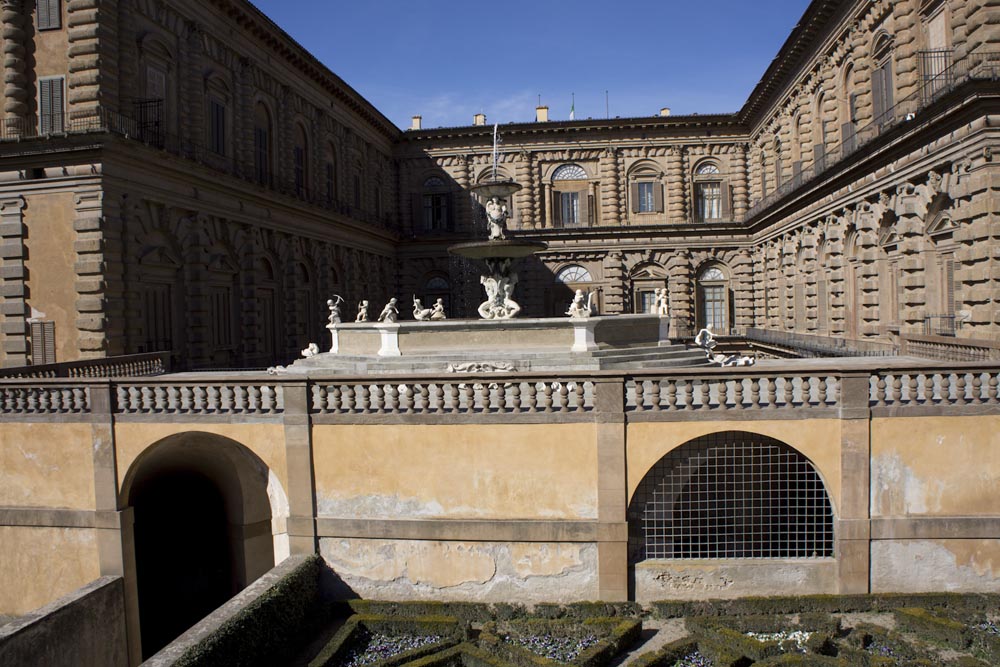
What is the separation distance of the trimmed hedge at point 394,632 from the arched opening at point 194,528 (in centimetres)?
258

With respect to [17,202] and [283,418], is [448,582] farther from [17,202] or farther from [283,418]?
[17,202]

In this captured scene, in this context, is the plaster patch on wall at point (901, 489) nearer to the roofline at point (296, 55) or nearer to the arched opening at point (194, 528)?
the arched opening at point (194, 528)

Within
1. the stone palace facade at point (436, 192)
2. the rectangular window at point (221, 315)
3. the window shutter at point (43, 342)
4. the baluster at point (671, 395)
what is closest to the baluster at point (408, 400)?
the baluster at point (671, 395)

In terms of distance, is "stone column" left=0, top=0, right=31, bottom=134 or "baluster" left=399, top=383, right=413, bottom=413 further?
"stone column" left=0, top=0, right=31, bottom=134

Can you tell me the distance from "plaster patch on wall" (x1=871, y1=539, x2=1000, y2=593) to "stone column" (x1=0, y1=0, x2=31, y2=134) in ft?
70.2

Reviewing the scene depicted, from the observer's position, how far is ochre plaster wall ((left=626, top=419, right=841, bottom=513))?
10039 millimetres

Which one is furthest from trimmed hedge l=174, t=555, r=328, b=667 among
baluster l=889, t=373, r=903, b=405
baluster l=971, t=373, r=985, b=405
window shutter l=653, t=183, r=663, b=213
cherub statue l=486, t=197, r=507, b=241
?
window shutter l=653, t=183, r=663, b=213

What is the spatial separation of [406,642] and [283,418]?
3558mm

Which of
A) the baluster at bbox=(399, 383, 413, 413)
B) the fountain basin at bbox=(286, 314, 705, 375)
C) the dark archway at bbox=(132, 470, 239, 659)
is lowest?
the dark archway at bbox=(132, 470, 239, 659)

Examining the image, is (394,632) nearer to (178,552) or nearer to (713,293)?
(178,552)

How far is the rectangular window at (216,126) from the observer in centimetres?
2509

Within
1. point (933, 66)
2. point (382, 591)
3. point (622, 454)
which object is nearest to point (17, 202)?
point (382, 591)

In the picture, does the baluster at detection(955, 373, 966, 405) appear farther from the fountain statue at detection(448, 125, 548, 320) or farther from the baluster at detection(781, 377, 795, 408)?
the fountain statue at detection(448, 125, 548, 320)

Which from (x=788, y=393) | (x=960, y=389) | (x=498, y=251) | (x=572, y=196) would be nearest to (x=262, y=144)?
(x=498, y=251)
